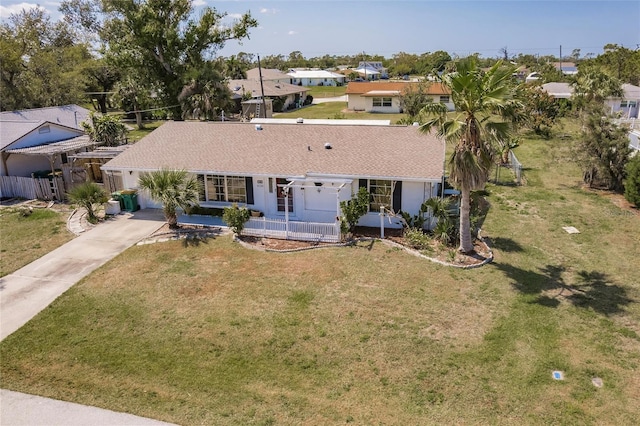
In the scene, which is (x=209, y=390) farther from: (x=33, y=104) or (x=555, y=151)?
(x=33, y=104)

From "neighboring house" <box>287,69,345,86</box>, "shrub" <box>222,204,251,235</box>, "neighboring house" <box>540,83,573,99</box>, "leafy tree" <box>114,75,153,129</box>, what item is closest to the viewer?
"shrub" <box>222,204,251,235</box>

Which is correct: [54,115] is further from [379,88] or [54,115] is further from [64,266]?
[379,88]

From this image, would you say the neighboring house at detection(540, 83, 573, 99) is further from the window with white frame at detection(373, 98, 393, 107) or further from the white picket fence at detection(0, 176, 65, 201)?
the white picket fence at detection(0, 176, 65, 201)

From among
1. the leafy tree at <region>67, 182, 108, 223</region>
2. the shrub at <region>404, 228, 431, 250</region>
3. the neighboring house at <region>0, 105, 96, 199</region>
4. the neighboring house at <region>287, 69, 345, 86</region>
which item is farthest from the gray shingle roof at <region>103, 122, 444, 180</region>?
the neighboring house at <region>287, 69, 345, 86</region>

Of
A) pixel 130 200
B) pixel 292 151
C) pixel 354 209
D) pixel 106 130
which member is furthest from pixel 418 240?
pixel 106 130

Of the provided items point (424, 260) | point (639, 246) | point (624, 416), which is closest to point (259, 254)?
point (424, 260)

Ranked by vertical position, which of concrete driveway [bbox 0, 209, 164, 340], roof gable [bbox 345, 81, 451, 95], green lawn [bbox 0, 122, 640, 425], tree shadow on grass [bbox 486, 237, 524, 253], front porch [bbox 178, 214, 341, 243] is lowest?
green lawn [bbox 0, 122, 640, 425]
